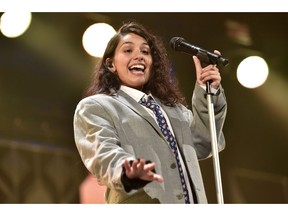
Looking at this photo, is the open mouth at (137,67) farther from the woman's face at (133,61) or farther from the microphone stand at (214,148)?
the microphone stand at (214,148)

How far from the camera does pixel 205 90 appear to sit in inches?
75.7

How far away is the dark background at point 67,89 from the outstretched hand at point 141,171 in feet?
6.17

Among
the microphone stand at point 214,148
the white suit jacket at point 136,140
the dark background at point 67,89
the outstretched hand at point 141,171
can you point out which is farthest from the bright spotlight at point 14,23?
the outstretched hand at point 141,171

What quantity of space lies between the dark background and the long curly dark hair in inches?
45.2

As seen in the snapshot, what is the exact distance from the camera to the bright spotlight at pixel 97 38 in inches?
127

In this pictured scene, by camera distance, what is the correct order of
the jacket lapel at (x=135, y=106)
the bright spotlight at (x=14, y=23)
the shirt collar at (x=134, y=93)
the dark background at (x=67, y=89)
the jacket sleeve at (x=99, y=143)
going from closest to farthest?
the jacket sleeve at (x=99, y=143)
the jacket lapel at (x=135, y=106)
the shirt collar at (x=134, y=93)
the bright spotlight at (x=14, y=23)
the dark background at (x=67, y=89)

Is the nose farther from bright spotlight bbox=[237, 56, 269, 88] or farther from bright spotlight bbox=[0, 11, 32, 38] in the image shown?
bright spotlight bbox=[237, 56, 269, 88]

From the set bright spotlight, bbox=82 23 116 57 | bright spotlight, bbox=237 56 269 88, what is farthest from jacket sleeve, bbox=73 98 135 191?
bright spotlight, bbox=237 56 269 88

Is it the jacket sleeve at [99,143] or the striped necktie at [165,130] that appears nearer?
the jacket sleeve at [99,143]

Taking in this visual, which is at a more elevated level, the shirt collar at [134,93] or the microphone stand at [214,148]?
the shirt collar at [134,93]

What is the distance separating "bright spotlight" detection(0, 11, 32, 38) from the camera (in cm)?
313

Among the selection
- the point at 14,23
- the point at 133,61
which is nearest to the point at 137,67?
the point at 133,61

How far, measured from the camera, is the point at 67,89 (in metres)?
3.41
